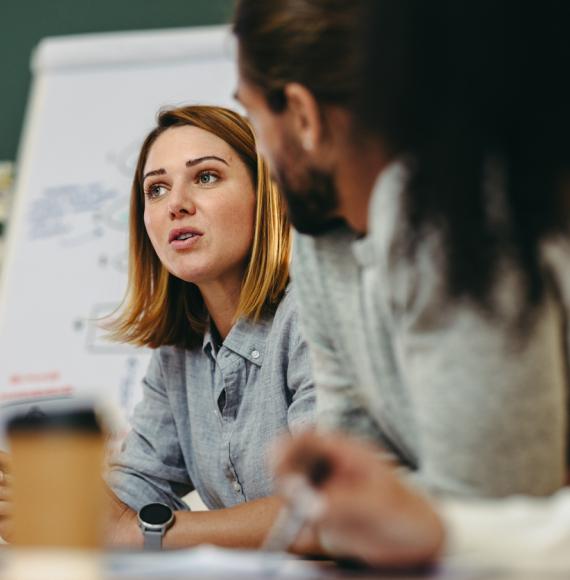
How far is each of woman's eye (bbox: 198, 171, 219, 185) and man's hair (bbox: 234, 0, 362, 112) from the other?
0.59m

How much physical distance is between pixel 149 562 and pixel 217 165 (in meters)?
0.97

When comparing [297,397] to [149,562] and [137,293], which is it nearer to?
[137,293]

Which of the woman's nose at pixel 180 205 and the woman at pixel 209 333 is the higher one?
the woman's nose at pixel 180 205

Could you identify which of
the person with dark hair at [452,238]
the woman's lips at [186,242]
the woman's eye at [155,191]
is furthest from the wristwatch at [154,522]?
the person with dark hair at [452,238]

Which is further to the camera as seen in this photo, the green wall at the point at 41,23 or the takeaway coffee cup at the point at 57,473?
the green wall at the point at 41,23

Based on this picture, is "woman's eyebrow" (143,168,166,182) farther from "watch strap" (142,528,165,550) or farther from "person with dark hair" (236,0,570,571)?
"person with dark hair" (236,0,570,571)

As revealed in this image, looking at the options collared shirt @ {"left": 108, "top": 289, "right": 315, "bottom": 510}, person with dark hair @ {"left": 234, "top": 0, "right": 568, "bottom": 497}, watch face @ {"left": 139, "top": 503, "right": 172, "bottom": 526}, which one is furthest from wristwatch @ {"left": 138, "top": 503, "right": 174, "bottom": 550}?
person with dark hair @ {"left": 234, "top": 0, "right": 568, "bottom": 497}

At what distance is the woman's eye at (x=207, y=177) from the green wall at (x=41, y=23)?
49.3 inches

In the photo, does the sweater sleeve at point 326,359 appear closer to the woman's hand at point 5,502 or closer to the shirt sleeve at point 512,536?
the shirt sleeve at point 512,536

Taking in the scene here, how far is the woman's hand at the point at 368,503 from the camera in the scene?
1.89 ft

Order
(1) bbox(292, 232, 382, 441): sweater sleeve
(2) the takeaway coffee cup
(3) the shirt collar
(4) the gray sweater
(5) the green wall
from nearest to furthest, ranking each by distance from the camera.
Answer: (2) the takeaway coffee cup, (4) the gray sweater, (1) bbox(292, 232, 382, 441): sweater sleeve, (3) the shirt collar, (5) the green wall

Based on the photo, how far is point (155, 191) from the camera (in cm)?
154

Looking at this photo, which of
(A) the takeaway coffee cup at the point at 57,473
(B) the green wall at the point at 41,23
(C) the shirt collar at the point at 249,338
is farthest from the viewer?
(B) the green wall at the point at 41,23

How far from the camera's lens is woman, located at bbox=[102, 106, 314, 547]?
140 cm
